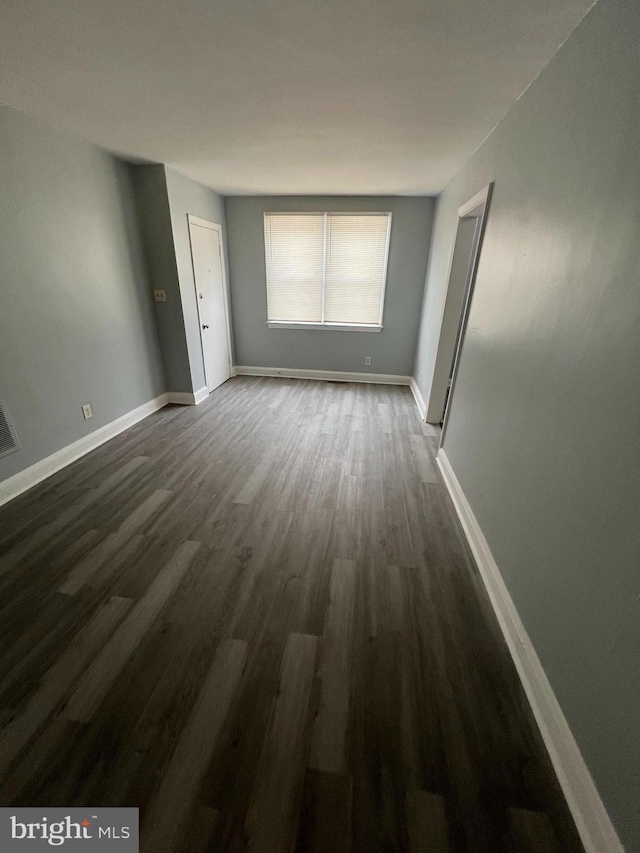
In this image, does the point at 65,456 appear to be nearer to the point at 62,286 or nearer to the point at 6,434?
the point at 6,434

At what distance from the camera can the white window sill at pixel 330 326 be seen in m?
4.76

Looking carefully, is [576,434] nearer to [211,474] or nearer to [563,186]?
[563,186]

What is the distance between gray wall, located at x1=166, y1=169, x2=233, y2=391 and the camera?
3.39m

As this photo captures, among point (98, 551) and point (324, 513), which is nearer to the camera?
point (98, 551)

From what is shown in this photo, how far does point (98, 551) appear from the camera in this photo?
1885 millimetres

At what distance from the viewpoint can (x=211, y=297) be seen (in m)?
4.32

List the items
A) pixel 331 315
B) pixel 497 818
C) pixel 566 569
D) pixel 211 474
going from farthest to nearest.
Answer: pixel 331 315 → pixel 211 474 → pixel 566 569 → pixel 497 818

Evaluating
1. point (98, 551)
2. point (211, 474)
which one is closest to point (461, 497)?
point (211, 474)

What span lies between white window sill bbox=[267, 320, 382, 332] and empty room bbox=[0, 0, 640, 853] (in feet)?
5.19

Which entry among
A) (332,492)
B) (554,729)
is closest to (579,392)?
(554,729)

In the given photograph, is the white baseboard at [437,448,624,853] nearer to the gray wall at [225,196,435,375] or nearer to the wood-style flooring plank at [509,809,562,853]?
the wood-style flooring plank at [509,809,562,853]

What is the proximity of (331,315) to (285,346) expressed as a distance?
0.84 m

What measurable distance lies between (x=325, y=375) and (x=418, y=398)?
153 centimetres

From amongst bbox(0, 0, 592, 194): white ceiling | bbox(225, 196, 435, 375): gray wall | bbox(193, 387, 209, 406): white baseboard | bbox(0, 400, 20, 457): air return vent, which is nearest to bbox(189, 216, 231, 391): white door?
bbox(193, 387, 209, 406): white baseboard
